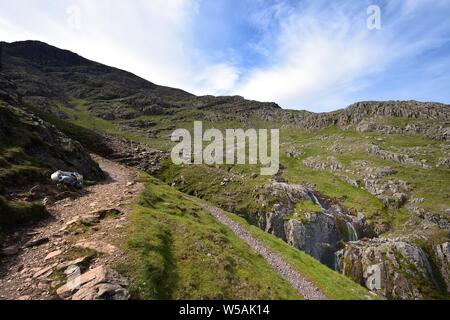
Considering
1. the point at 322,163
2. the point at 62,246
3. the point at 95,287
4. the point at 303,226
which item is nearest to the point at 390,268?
the point at 303,226

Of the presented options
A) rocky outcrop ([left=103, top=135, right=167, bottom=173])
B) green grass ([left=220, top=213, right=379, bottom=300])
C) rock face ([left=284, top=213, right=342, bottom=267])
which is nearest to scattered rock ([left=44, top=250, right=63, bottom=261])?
green grass ([left=220, top=213, right=379, bottom=300])

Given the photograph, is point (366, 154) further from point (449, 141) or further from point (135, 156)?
point (135, 156)

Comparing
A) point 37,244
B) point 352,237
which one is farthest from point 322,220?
point 37,244

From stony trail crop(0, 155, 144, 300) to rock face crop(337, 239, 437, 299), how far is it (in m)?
46.4

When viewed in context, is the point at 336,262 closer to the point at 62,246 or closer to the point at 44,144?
the point at 62,246

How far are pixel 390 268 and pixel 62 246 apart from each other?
5754cm

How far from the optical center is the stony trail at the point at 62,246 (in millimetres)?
17984

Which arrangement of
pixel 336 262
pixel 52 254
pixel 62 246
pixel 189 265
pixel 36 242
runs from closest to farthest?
1. pixel 52 254
2. pixel 62 246
3. pixel 36 242
4. pixel 189 265
5. pixel 336 262

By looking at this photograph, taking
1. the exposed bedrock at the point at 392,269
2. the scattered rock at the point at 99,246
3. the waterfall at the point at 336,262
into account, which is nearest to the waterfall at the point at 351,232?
the exposed bedrock at the point at 392,269

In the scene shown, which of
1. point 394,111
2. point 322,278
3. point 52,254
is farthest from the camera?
point 394,111

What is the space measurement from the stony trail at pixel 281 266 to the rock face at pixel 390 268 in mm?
30021

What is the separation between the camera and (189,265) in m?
23.1

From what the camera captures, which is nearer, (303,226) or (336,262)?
(303,226)

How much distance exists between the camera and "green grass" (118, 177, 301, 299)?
1997 cm
